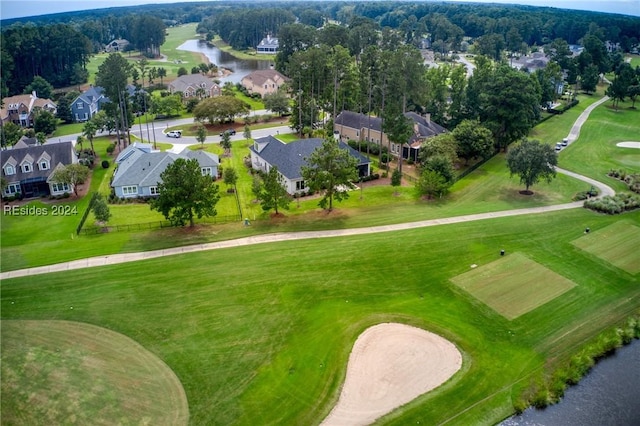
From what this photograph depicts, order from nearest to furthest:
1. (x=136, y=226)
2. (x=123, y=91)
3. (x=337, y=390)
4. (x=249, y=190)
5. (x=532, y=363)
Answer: (x=337, y=390) < (x=532, y=363) < (x=136, y=226) < (x=249, y=190) < (x=123, y=91)

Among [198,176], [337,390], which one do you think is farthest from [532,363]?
[198,176]

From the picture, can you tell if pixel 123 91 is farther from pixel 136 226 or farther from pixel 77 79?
pixel 77 79

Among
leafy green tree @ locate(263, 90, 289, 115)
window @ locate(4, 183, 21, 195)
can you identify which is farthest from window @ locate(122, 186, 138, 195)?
leafy green tree @ locate(263, 90, 289, 115)

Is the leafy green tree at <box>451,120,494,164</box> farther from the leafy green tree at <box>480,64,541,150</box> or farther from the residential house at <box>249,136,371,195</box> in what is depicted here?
the residential house at <box>249,136,371,195</box>

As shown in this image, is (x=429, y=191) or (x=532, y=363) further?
(x=429, y=191)

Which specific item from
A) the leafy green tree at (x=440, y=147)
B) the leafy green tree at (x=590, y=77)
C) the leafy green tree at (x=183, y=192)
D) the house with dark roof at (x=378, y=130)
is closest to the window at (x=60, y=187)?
the leafy green tree at (x=183, y=192)

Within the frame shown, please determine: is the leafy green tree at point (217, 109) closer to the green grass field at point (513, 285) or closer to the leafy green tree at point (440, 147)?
the leafy green tree at point (440, 147)
